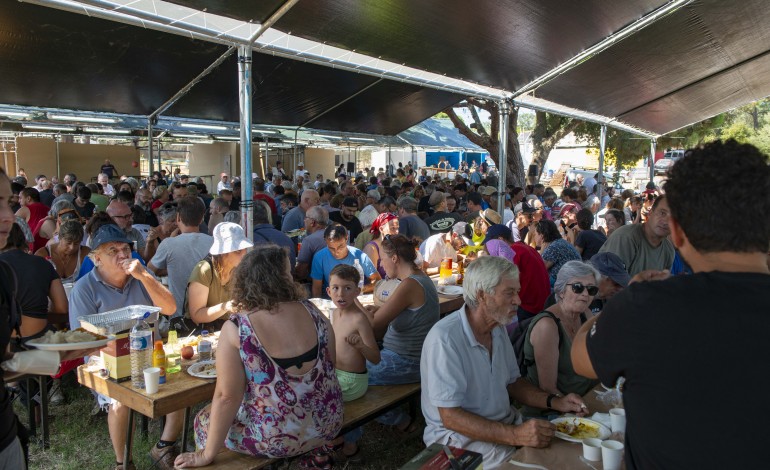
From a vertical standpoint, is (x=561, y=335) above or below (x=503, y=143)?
below

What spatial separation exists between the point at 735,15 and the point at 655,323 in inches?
316

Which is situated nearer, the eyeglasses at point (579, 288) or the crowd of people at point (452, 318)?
the crowd of people at point (452, 318)

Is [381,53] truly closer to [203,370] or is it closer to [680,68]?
[203,370]

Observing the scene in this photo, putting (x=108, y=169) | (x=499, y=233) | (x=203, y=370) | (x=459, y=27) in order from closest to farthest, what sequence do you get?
1. (x=203, y=370)
2. (x=499, y=233)
3. (x=459, y=27)
4. (x=108, y=169)

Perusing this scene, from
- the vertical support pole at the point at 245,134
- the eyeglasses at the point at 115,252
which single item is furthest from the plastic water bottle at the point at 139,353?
the vertical support pole at the point at 245,134

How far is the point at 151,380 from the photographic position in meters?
2.87

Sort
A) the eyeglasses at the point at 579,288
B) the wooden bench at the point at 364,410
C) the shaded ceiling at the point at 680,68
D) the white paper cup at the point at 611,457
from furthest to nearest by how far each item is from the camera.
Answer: the shaded ceiling at the point at 680,68, the eyeglasses at the point at 579,288, the wooden bench at the point at 364,410, the white paper cup at the point at 611,457

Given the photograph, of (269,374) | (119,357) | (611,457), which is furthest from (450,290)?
(611,457)

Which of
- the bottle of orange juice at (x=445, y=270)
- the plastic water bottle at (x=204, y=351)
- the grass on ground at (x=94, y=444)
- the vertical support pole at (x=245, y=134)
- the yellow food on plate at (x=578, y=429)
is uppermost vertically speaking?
the vertical support pole at (x=245, y=134)

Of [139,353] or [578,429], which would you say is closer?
[578,429]

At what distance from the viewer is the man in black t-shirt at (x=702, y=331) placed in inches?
45.1

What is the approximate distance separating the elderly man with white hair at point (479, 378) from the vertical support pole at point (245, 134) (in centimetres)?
256

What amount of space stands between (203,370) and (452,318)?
A: 154 centimetres

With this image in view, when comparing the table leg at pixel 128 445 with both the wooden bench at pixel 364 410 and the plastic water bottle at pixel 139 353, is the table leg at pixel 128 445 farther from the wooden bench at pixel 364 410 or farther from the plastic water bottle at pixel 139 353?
the wooden bench at pixel 364 410
